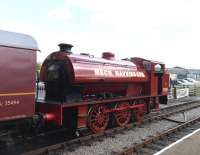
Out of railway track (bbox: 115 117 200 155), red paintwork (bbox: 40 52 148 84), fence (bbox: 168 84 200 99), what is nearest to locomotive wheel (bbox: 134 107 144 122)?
red paintwork (bbox: 40 52 148 84)

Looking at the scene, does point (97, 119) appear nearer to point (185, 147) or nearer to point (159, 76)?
point (185, 147)

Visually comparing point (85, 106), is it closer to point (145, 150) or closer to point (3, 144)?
point (145, 150)

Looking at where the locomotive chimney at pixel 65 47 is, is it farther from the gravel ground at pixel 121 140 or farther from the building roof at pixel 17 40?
the gravel ground at pixel 121 140

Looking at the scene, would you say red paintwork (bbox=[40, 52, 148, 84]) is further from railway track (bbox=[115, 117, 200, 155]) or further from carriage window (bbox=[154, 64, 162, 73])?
railway track (bbox=[115, 117, 200, 155])

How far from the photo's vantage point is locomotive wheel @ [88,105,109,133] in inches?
413

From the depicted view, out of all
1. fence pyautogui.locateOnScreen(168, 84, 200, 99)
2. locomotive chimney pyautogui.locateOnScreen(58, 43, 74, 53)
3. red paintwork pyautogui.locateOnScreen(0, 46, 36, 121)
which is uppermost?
locomotive chimney pyautogui.locateOnScreen(58, 43, 74, 53)

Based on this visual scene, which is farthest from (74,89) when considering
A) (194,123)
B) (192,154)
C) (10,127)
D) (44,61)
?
(194,123)

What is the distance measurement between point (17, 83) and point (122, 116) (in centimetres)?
641

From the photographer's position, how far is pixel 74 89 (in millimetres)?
9844

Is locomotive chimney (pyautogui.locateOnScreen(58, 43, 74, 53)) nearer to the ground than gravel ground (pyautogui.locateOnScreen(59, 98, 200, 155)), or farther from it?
farther from it

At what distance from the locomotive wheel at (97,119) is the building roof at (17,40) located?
3940 millimetres

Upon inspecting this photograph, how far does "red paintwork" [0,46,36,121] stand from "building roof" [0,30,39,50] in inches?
4.3

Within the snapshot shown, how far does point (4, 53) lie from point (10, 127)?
2.02m

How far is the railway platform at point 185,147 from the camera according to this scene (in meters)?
8.43
